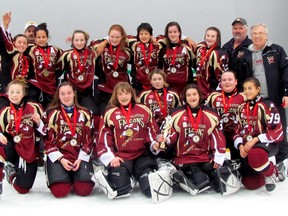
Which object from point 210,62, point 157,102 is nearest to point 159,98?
point 157,102

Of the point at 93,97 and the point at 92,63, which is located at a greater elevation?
the point at 92,63

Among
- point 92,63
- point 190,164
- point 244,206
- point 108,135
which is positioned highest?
point 92,63

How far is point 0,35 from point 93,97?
124cm

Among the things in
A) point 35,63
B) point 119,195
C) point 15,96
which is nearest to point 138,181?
point 119,195

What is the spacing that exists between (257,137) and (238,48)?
4.09 feet

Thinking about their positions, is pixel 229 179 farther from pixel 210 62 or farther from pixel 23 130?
pixel 23 130

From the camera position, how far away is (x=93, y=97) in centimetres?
470

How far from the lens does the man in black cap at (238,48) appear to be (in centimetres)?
427

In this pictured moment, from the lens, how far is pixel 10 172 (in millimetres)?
3760

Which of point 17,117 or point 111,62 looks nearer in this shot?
point 17,117

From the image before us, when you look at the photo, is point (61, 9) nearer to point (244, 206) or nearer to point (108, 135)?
point (108, 135)

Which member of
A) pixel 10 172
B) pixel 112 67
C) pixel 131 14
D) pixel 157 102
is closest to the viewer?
pixel 10 172

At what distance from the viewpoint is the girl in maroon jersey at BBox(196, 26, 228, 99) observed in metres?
Answer: 4.37

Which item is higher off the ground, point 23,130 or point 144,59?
point 144,59
